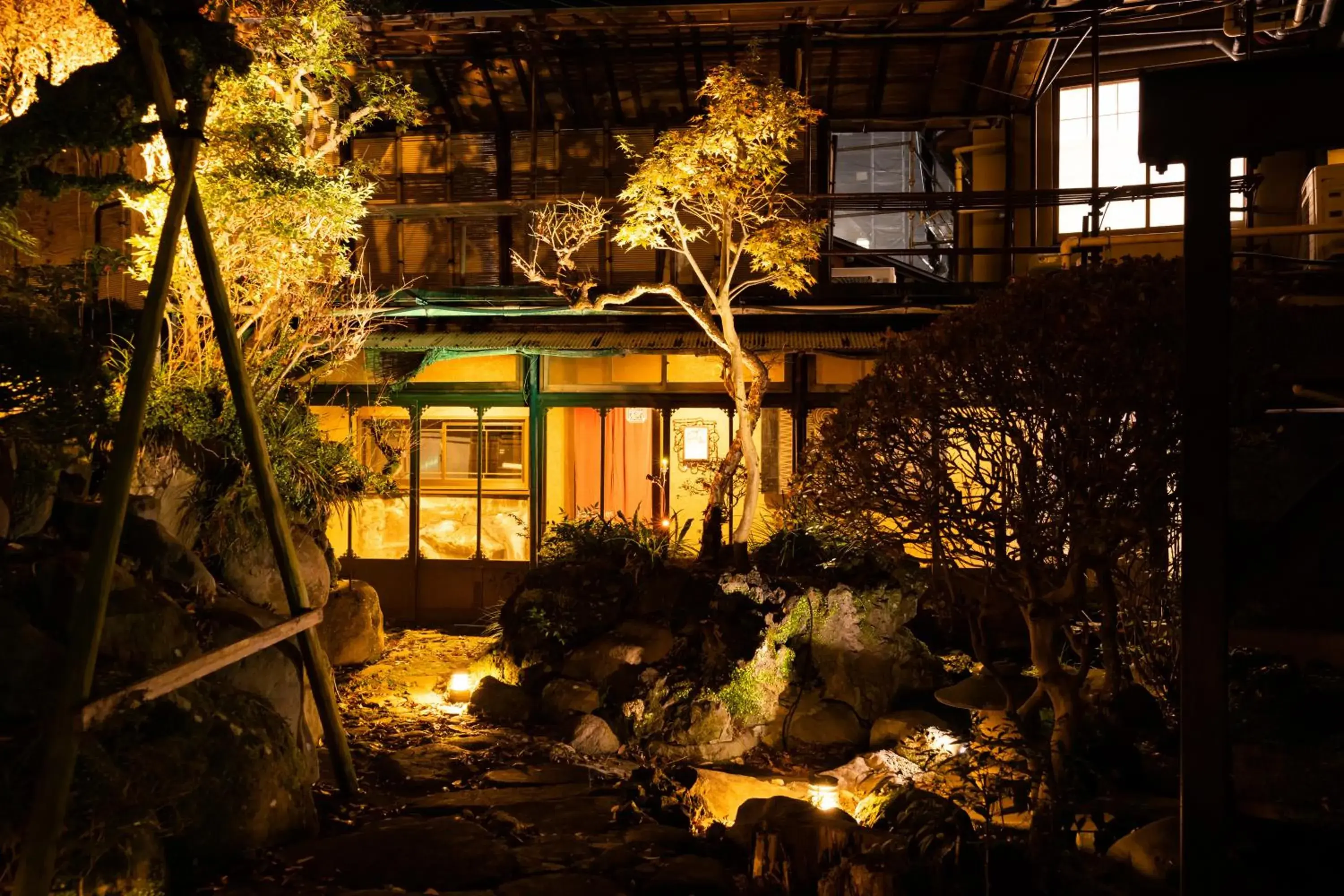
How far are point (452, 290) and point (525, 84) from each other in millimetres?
3774

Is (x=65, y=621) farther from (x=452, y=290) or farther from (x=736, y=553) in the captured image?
(x=452, y=290)

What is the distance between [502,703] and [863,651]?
417cm

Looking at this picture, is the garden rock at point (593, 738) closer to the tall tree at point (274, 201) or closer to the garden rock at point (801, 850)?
the garden rock at point (801, 850)

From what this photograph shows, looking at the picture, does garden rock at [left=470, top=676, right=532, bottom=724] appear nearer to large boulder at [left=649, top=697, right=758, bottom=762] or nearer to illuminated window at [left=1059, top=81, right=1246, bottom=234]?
large boulder at [left=649, top=697, right=758, bottom=762]

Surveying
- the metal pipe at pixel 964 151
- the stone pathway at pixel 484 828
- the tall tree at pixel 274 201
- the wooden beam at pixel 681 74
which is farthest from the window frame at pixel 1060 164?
the stone pathway at pixel 484 828

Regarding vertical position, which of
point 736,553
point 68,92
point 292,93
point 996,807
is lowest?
point 996,807

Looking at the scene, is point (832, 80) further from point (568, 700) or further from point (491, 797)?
point (491, 797)

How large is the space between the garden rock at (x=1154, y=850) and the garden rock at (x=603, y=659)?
5.52m

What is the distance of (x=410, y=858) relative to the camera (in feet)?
20.9

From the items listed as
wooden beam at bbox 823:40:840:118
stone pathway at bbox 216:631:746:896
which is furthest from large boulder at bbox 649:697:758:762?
wooden beam at bbox 823:40:840:118

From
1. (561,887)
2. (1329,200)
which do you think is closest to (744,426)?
(561,887)

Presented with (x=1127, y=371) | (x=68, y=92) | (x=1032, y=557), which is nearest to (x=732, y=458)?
(x=1032, y=557)

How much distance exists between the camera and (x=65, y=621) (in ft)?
19.9

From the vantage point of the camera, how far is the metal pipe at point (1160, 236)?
9789 millimetres
